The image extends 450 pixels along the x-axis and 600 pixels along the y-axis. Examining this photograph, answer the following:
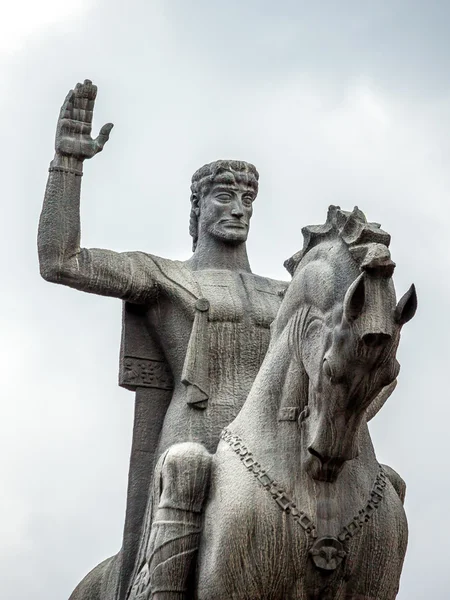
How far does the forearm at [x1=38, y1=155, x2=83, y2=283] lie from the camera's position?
1077 centimetres

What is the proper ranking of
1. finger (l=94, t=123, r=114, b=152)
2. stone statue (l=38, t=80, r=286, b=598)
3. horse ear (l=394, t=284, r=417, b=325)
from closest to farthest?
horse ear (l=394, t=284, r=417, b=325) < stone statue (l=38, t=80, r=286, b=598) < finger (l=94, t=123, r=114, b=152)

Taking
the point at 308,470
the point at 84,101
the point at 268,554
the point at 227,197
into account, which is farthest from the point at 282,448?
the point at 84,101

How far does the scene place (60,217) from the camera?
1077 centimetres

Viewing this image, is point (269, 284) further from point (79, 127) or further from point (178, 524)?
point (178, 524)

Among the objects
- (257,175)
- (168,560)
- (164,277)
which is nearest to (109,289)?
(164,277)

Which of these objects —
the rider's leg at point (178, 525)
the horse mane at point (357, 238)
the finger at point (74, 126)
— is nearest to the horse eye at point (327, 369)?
the horse mane at point (357, 238)

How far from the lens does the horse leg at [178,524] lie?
9562mm

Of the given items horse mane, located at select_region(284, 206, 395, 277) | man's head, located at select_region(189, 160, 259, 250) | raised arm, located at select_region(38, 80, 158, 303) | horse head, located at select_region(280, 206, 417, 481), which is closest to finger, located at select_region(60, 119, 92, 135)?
raised arm, located at select_region(38, 80, 158, 303)

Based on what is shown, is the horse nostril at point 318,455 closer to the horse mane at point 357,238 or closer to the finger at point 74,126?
the horse mane at point 357,238

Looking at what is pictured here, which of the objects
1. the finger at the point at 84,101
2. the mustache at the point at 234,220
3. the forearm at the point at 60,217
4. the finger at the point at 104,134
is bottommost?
the forearm at the point at 60,217

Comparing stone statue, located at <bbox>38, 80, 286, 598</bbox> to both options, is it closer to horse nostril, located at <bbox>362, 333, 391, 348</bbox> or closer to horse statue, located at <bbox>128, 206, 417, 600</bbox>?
horse statue, located at <bbox>128, 206, 417, 600</bbox>

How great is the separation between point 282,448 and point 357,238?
1347mm

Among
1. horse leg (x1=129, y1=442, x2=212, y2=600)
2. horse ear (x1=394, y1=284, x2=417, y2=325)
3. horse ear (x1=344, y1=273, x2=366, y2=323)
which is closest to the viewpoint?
horse ear (x1=344, y1=273, x2=366, y2=323)

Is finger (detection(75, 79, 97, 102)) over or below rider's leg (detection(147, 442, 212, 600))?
over
